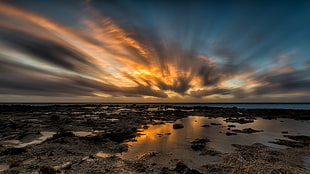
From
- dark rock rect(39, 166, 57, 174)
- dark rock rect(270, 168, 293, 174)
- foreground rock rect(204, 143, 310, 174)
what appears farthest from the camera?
foreground rock rect(204, 143, 310, 174)

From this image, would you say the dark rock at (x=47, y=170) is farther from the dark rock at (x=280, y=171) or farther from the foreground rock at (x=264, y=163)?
the dark rock at (x=280, y=171)

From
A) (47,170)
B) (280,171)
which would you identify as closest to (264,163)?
(280,171)

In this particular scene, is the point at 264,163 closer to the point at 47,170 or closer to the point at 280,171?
the point at 280,171

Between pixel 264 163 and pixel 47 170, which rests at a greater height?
pixel 264 163

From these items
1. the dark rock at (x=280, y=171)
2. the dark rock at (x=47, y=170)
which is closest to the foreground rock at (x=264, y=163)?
the dark rock at (x=280, y=171)

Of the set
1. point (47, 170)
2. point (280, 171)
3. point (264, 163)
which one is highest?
point (280, 171)

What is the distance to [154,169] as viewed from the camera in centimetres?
913

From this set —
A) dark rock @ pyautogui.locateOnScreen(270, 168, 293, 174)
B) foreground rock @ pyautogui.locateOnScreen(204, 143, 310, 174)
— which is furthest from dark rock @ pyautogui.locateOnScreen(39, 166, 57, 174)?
dark rock @ pyautogui.locateOnScreen(270, 168, 293, 174)

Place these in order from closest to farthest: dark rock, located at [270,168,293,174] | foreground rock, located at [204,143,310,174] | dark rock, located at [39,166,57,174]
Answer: dark rock, located at [270,168,293,174] → dark rock, located at [39,166,57,174] → foreground rock, located at [204,143,310,174]

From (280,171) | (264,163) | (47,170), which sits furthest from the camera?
(264,163)

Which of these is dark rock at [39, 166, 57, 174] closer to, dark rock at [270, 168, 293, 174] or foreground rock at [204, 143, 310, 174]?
foreground rock at [204, 143, 310, 174]

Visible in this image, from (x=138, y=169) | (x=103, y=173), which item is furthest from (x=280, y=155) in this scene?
(x=103, y=173)

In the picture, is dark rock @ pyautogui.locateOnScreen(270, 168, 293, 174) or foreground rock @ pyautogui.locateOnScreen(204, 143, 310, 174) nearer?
dark rock @ pyautogui.locateOnScreen(270, 168, 293, 174)

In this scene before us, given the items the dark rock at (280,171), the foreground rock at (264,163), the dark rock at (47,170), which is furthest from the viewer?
the foreground rock at (264,163)
